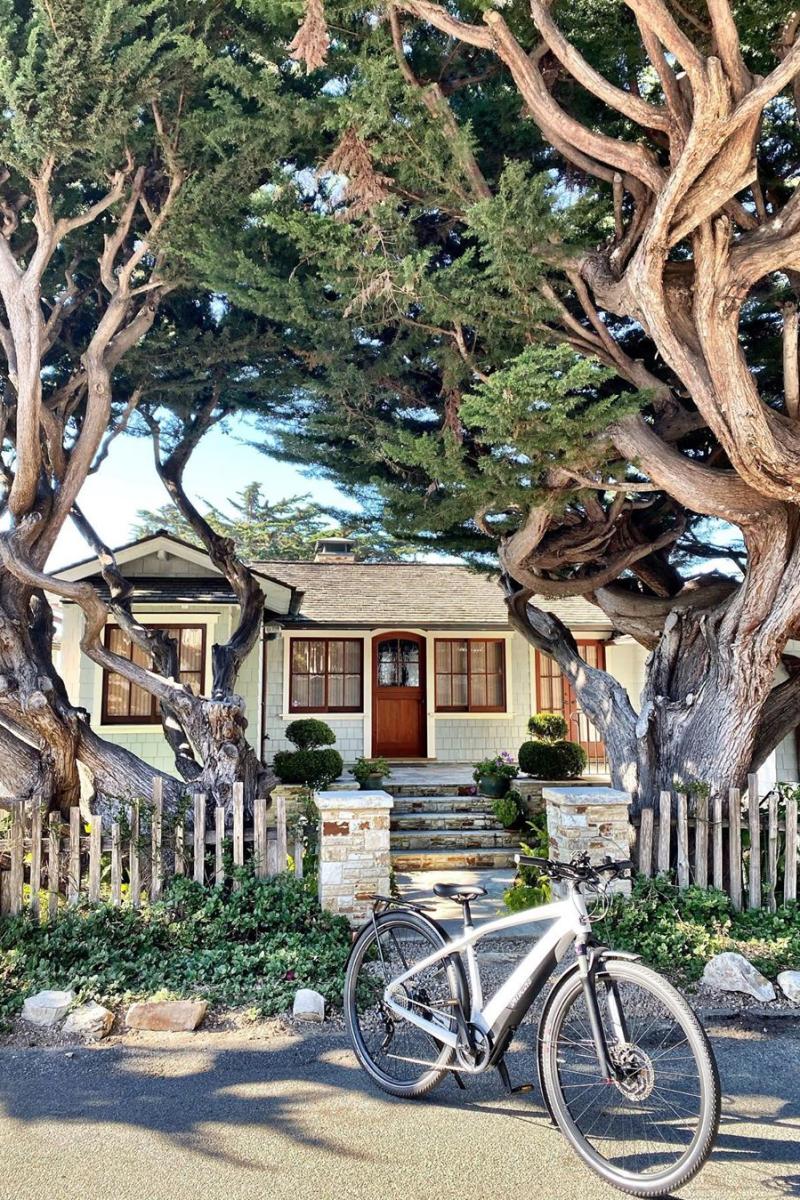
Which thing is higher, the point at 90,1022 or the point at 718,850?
the point at 718,850

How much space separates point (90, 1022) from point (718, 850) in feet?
15.6

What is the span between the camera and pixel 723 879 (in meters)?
6.12

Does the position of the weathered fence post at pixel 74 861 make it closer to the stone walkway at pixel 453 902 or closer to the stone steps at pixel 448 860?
the stone walkway at pixel 453 902

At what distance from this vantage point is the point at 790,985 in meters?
4.79

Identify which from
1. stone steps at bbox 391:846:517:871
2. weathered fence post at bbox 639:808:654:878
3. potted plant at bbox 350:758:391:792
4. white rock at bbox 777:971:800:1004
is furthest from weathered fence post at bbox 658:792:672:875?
potted plant at bbox 350:758:391:792

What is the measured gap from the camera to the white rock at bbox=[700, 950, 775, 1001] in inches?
188

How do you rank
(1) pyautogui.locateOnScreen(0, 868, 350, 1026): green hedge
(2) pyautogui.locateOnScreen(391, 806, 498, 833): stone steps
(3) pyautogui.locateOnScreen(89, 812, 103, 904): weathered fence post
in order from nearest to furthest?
(1) pyautogui.locateOnScreen(0, 868, 350, 1026): green hedge, (3) pyautogui.locateOnScreen(89, 812, 103, 904): weathered fence post, (2) pyautogui.locateOnScreen(391, 806, 498, 833): stone steps

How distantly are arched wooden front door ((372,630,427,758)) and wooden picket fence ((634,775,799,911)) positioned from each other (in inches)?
336

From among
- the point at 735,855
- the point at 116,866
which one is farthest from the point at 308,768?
the point at 735,855

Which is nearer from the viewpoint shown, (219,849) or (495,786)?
(219,849)

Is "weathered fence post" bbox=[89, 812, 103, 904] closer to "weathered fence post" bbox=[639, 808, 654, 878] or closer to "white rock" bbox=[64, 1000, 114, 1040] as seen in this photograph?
"white rock" bbox=[64, 1000, 114, 1040]

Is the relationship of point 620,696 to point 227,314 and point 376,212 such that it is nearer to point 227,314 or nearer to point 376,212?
point 376,212

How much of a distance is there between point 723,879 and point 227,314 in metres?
7.50

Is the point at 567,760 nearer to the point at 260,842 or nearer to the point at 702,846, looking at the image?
the point at 702,846
